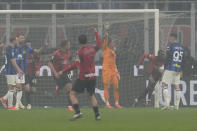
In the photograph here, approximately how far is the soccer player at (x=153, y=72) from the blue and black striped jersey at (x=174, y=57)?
1845 millimetres

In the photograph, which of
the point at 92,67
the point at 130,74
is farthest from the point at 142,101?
the point at 92,67

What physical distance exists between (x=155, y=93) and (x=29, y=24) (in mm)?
4431

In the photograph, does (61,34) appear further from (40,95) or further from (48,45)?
(40,95)

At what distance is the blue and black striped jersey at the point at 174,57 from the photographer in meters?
16.4

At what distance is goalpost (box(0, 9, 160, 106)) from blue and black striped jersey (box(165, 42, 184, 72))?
2.23 meters

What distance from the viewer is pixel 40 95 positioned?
18922mm

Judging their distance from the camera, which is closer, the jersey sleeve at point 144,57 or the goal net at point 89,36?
the jersey sleeve at point 144,57

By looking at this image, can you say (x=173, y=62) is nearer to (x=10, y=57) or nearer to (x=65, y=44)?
(x=65, y=44)

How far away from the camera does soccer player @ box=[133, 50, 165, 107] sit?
60.7 feet

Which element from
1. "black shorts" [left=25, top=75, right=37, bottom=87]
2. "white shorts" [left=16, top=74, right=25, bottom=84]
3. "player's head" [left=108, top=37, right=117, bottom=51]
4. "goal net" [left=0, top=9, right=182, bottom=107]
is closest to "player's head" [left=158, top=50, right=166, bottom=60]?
"goal net" [left=0, top=9, right=182, bottom=107]

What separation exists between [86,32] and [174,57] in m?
3.79

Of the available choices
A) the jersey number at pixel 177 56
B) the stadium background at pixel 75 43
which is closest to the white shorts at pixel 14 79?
the stadium background at pixel 75 43

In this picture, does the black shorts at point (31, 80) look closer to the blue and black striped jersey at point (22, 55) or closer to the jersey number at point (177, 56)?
the blue and black striped jersey at point (22, 55)

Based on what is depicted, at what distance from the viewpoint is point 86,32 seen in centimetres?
1925
